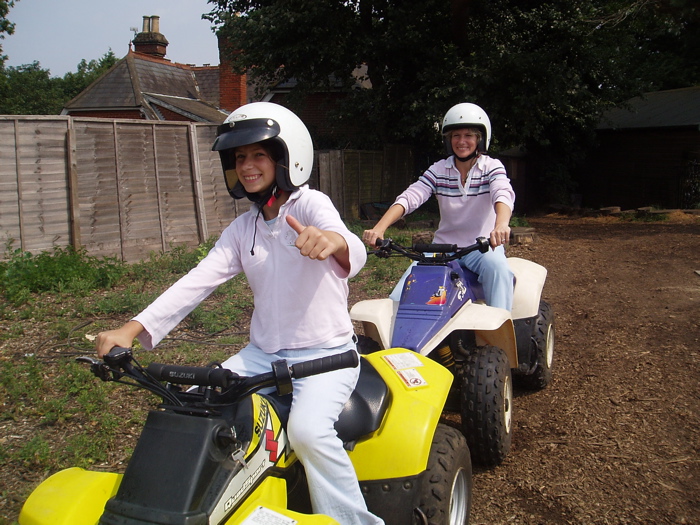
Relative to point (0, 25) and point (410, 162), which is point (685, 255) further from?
point (0, 25)

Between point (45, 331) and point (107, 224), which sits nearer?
point (45, 331)

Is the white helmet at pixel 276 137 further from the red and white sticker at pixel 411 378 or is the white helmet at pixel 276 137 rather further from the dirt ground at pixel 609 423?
the dirt ground at pixel 609 423

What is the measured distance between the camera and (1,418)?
4.39 metres

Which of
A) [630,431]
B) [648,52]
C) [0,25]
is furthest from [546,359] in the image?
[0,25]

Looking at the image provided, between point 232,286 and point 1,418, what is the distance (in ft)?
12.4

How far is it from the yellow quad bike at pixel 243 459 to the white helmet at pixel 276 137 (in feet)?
2.93

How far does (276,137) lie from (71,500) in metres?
1.50

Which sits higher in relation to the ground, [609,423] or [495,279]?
[495,279]

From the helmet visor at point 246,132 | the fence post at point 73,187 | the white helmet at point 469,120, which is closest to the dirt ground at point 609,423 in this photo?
the white helmet at point 469,120

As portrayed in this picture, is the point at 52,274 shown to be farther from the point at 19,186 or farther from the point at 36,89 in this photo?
the point at 36,89

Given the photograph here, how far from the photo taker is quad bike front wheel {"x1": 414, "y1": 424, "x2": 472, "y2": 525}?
2.56 m

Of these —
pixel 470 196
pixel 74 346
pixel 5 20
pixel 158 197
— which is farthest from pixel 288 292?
pixel 5 20

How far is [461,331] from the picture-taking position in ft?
13.5

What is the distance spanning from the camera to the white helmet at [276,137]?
2523mm
